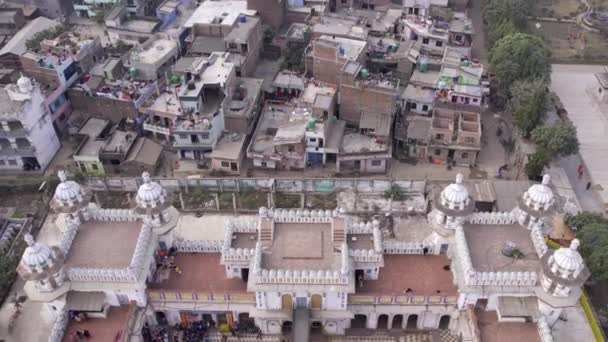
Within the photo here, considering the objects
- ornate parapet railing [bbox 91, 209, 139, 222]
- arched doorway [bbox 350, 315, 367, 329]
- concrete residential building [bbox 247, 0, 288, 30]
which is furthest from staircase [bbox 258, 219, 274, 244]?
concrete residential building [bbox 247, 0, 288, 30]

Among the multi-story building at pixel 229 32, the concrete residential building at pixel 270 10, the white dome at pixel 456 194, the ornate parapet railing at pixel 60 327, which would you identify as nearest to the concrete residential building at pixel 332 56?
the multi-story building at pixel 229 32

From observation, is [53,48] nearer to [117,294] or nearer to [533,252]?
[117,294]

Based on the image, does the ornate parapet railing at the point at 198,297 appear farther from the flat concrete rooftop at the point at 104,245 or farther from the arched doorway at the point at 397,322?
the arched doorway at the point at 397,322

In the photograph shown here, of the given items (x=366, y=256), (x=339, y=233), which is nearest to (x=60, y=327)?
(x=339, y=233)

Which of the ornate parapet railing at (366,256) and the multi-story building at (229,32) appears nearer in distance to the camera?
the ornate parapet railing at (366,256)

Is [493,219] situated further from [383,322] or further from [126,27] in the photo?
[126,27]

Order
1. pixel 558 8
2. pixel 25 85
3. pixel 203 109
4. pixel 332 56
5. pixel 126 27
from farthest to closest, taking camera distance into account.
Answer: pixel 558 8 → pixel 126 27 → pixel 332 56 → pixel 203 109 → pixel 25 85

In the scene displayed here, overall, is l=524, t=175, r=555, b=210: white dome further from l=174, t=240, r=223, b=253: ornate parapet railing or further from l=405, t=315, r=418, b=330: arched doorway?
l=174, t=240, r=223, b=253: ornate parapet railing
